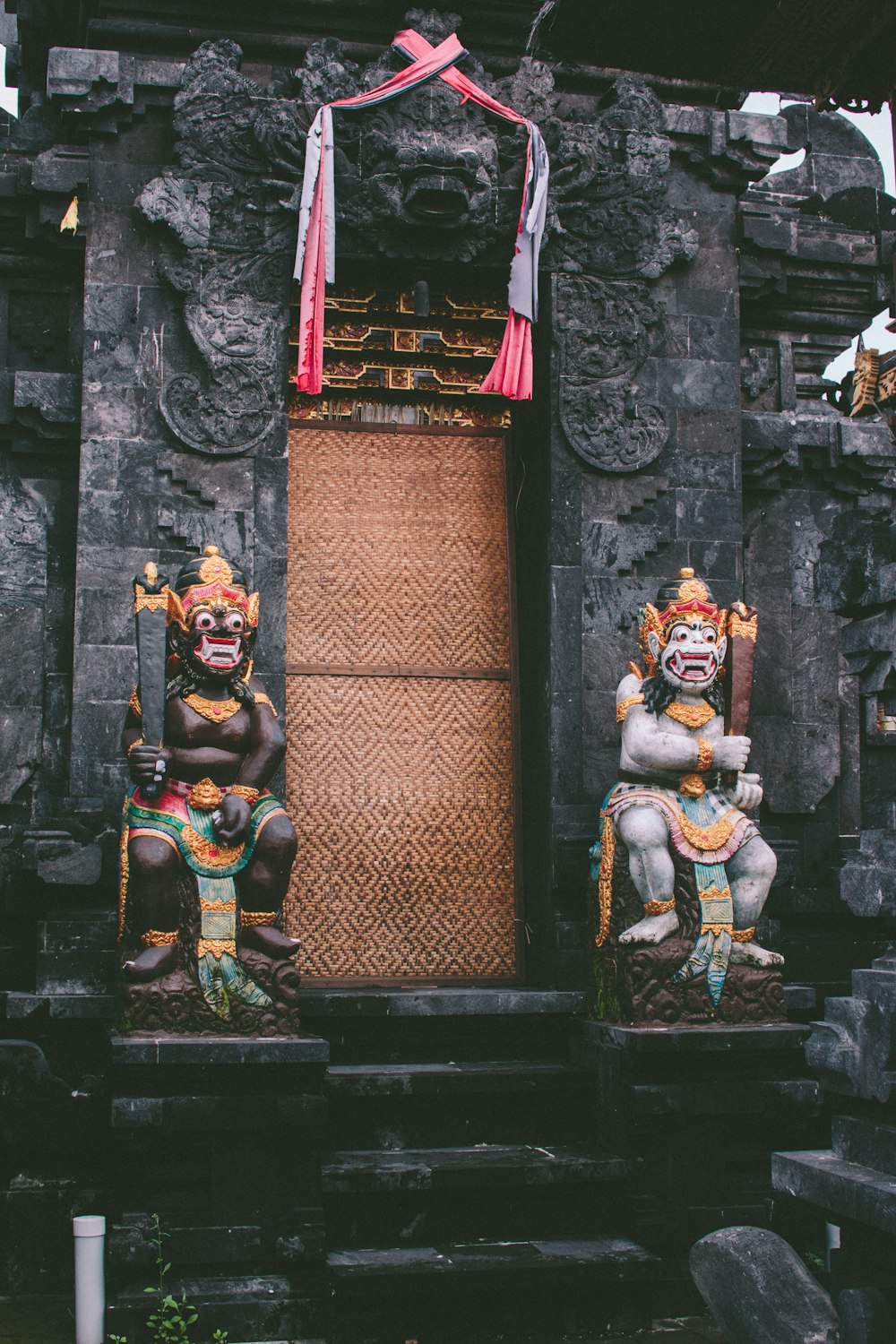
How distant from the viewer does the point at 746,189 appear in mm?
12414

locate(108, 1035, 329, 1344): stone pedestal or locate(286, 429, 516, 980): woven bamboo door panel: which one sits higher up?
locate(286, 429, 516, 980): woven bamboo door panel

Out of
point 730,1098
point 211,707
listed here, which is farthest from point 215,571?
point 730,1098

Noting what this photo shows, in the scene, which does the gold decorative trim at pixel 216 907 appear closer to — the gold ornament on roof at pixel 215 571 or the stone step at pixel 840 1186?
the gold ornament on roof at pixel 215 571

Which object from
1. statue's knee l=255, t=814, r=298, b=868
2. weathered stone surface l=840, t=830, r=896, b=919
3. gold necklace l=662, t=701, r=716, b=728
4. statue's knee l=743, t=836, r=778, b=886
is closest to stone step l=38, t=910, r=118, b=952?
statue's knee l=255, t=814, r=298, b=868

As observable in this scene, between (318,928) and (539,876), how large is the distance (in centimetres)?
157

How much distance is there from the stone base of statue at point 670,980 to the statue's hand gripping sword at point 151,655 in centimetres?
288

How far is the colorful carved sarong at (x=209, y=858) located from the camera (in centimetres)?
899

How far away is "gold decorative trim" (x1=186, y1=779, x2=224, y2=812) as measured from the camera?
9242 mm

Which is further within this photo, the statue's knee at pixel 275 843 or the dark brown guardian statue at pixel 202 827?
the statue's knee at pixel 275 843

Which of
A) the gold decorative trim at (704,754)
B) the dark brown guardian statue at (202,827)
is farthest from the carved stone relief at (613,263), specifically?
the dark brown guardian statue at (202,827)

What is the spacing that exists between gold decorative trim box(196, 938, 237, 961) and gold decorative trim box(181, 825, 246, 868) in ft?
1.38

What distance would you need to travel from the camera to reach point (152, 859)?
29.3 feet

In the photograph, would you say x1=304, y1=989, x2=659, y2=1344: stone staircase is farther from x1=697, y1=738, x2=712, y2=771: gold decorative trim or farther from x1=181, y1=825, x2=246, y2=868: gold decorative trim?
x1=697, y1=738, x2=712, y2=771: gold decorative trim

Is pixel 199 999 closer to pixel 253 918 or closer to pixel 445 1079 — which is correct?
pixel 253 918
